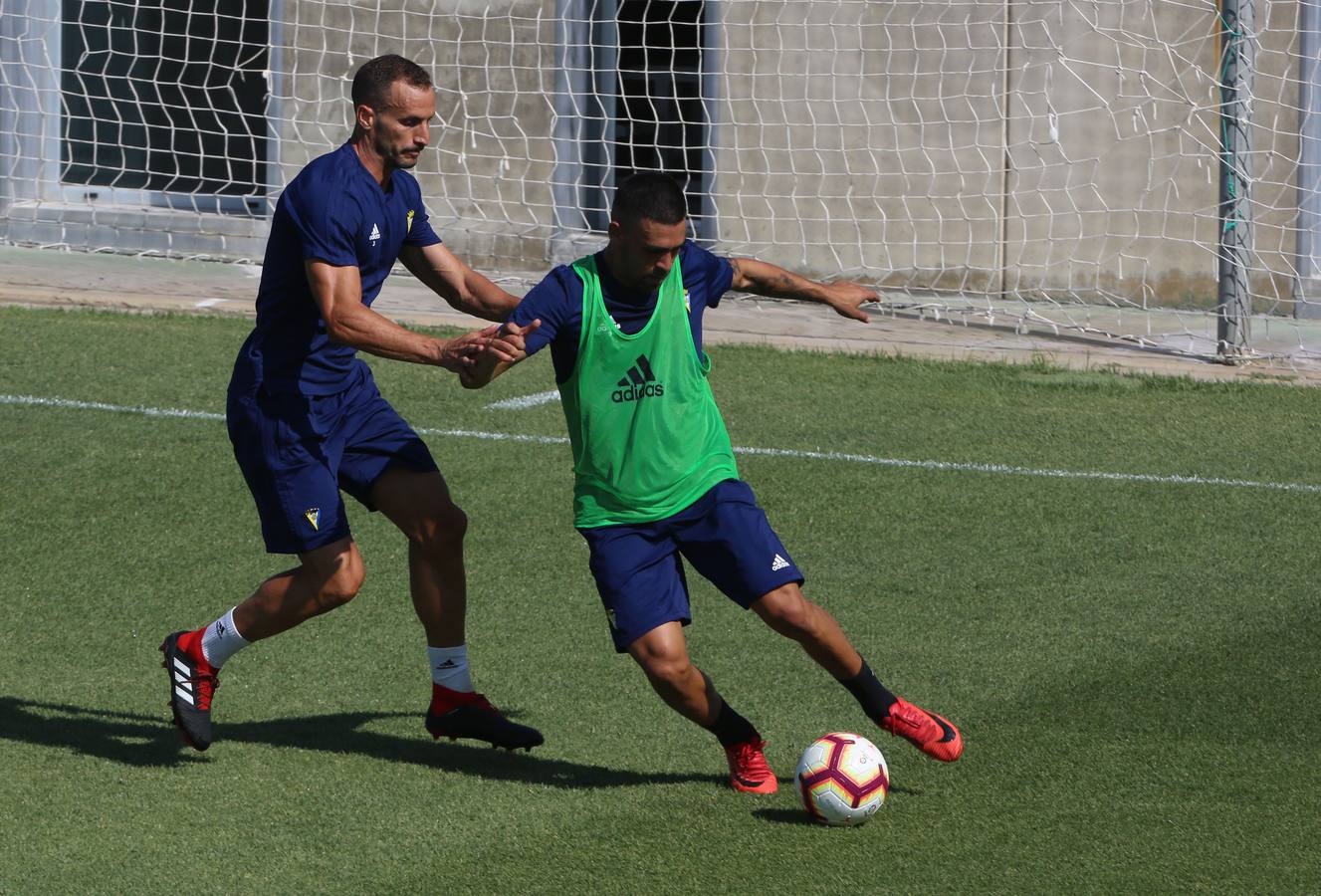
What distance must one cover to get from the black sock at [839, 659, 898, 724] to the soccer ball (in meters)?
0.25

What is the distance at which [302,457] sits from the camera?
5574 millimetres

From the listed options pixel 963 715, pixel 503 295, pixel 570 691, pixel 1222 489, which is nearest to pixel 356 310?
pixel 503 295

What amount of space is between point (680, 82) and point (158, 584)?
289 inches

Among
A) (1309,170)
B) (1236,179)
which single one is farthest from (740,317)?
(1309,170)

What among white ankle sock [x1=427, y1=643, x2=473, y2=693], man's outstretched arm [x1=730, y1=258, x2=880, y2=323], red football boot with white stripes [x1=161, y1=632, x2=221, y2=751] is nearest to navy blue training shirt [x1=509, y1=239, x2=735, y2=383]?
man's outstretched arm [x1=730, y1=258, x2=880, y2=323]

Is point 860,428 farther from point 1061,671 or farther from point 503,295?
point 503,295

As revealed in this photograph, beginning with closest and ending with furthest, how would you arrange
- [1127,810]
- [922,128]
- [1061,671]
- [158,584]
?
[1127,810] < [1061,671] < [158,584] < [922,128]

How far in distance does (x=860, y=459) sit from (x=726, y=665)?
113 inches

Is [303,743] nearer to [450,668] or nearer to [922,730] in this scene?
[450,668]

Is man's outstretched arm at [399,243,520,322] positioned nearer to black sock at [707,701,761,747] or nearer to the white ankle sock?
the white ankle sock

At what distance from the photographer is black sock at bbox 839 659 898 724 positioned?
5.31 metres

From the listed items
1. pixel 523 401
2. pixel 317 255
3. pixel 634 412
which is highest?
pixel 317 255

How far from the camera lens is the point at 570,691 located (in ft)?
20.3

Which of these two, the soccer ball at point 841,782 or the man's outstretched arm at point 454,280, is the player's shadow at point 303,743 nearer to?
the soccer ball at point 841,782
